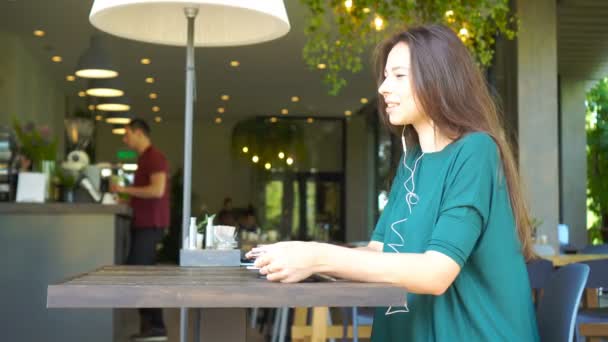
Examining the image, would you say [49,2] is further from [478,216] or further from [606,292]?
[478,216]

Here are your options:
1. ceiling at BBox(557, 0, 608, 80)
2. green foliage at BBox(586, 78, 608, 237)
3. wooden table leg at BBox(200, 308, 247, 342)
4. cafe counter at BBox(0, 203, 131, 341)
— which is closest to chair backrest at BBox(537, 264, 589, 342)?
wooden table leg at BBox(200, 308, 247, 342)

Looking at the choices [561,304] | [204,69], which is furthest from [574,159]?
[561,304]

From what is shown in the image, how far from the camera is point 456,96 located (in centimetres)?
168

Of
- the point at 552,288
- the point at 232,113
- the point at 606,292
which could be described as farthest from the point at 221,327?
the point at 232,113

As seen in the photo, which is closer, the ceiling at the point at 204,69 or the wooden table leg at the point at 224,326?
the wooden table leg at the point at 224,326

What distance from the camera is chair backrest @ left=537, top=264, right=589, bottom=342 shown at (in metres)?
2.03

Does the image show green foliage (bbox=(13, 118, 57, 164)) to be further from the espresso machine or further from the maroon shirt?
the maroon shirt

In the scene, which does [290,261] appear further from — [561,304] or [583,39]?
[583,39]

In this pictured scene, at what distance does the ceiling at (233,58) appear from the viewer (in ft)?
31.0

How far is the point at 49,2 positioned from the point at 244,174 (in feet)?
35.5

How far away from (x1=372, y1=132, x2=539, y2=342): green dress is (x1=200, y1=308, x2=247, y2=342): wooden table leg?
1.00 feet

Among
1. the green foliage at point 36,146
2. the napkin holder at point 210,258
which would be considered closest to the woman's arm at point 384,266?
the napkin holder at point 210,258

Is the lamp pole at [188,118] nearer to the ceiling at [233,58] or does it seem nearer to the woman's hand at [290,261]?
the woman's hand at [290,261]

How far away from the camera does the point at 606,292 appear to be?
475cm
